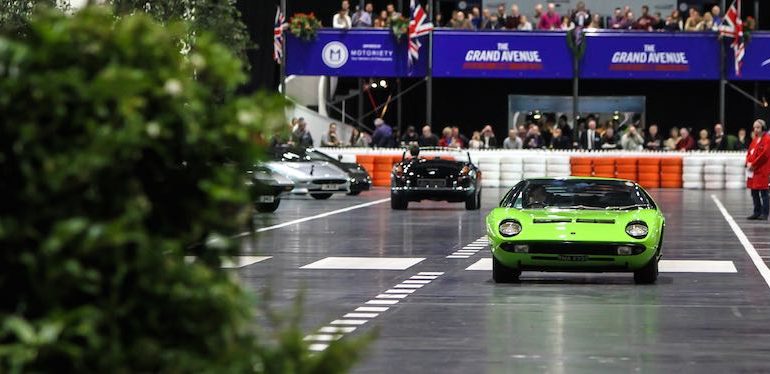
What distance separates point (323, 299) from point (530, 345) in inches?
159

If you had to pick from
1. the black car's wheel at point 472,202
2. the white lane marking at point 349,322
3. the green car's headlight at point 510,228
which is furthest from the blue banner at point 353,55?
the white lane marking at point 349,322

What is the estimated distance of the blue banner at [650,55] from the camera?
49531mm

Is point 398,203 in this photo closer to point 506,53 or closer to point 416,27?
point 416,27

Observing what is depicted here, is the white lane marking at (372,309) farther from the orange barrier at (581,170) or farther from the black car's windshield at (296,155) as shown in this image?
the orange barrier at (581,170)

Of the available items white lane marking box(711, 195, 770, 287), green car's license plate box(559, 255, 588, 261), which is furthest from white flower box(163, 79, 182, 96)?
white lane marking box(711, 195, 770, 287)

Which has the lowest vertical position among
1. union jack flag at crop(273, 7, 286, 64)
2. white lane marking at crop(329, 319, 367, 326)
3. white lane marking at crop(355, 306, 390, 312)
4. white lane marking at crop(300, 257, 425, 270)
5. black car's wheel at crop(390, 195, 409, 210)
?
black car's wheel at crop(390, 195, 409, 210)

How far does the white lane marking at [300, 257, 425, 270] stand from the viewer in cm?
2094

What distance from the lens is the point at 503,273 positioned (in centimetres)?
1867

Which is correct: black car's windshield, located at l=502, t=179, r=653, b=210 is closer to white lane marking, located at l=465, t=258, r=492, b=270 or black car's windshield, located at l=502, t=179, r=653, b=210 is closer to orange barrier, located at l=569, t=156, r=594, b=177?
white lane marking, located at l=465, t=258, r=492, b=270

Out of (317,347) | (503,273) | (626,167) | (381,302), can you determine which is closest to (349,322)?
(381,302)

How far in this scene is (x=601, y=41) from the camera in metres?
49.6

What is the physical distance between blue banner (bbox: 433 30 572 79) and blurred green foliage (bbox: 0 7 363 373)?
44674 millimetres

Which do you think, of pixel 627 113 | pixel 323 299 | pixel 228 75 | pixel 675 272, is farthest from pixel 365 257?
pixel 627 113

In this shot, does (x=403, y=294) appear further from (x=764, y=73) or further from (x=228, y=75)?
(x=764, y=73)
